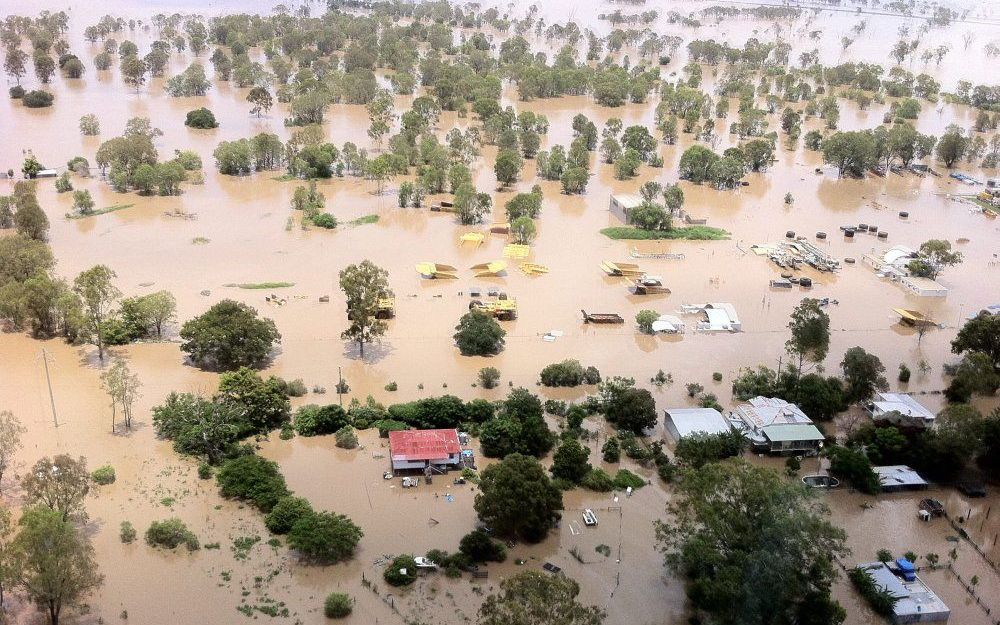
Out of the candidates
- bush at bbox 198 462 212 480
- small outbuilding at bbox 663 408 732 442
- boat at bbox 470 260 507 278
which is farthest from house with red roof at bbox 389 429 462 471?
boat at bbox 470 260 507 278

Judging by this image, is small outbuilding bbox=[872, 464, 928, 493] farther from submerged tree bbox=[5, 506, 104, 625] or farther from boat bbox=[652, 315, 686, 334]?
submerged tree bbox=[5, 506, 104, 625]

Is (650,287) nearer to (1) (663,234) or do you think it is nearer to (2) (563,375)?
(1) (663,234)

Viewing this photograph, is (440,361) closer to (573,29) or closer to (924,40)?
(573,29)

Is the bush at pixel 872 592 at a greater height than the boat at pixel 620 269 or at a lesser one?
lesser

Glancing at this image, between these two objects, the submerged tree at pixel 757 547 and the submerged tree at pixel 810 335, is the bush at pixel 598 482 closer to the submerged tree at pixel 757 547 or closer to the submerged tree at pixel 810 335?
the submerged tree at pixel 757 547

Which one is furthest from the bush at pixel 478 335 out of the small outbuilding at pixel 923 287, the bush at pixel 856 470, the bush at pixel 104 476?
the small outbuilding at pixel 923 287

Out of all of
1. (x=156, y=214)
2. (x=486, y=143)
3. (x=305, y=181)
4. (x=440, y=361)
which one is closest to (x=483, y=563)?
(x=440, y=361)
